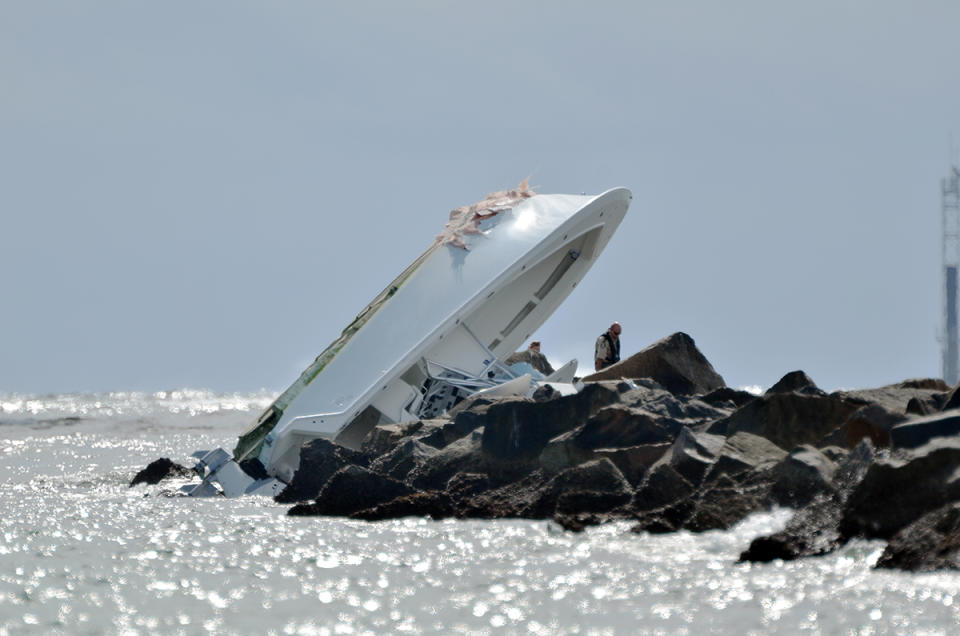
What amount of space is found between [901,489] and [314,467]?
27.2ft

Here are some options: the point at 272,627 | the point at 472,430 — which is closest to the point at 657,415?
the point at 472,430

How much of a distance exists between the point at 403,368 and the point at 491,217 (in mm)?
3401

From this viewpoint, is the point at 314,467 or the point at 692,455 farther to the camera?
the point at 314,467

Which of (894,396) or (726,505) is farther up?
(894,396)

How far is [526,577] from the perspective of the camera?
9000 millimetres

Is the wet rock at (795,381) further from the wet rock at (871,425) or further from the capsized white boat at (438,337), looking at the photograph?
the capsized white boat at (438,337)

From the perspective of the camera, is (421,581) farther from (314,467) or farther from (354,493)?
(314,467)

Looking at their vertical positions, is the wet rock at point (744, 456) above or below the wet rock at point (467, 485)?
above

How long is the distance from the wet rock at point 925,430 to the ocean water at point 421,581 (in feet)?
2.97

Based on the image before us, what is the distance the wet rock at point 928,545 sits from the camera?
8.13m

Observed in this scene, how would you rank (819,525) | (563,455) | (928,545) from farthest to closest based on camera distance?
1. (563,455)
2. (819,525)
3. (928,545)

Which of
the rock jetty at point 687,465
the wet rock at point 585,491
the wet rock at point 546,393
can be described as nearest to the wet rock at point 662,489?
the rock jetty at point 687,465

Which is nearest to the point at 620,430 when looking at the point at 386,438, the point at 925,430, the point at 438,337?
the point at 925,430

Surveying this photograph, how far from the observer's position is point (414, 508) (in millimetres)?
12594
